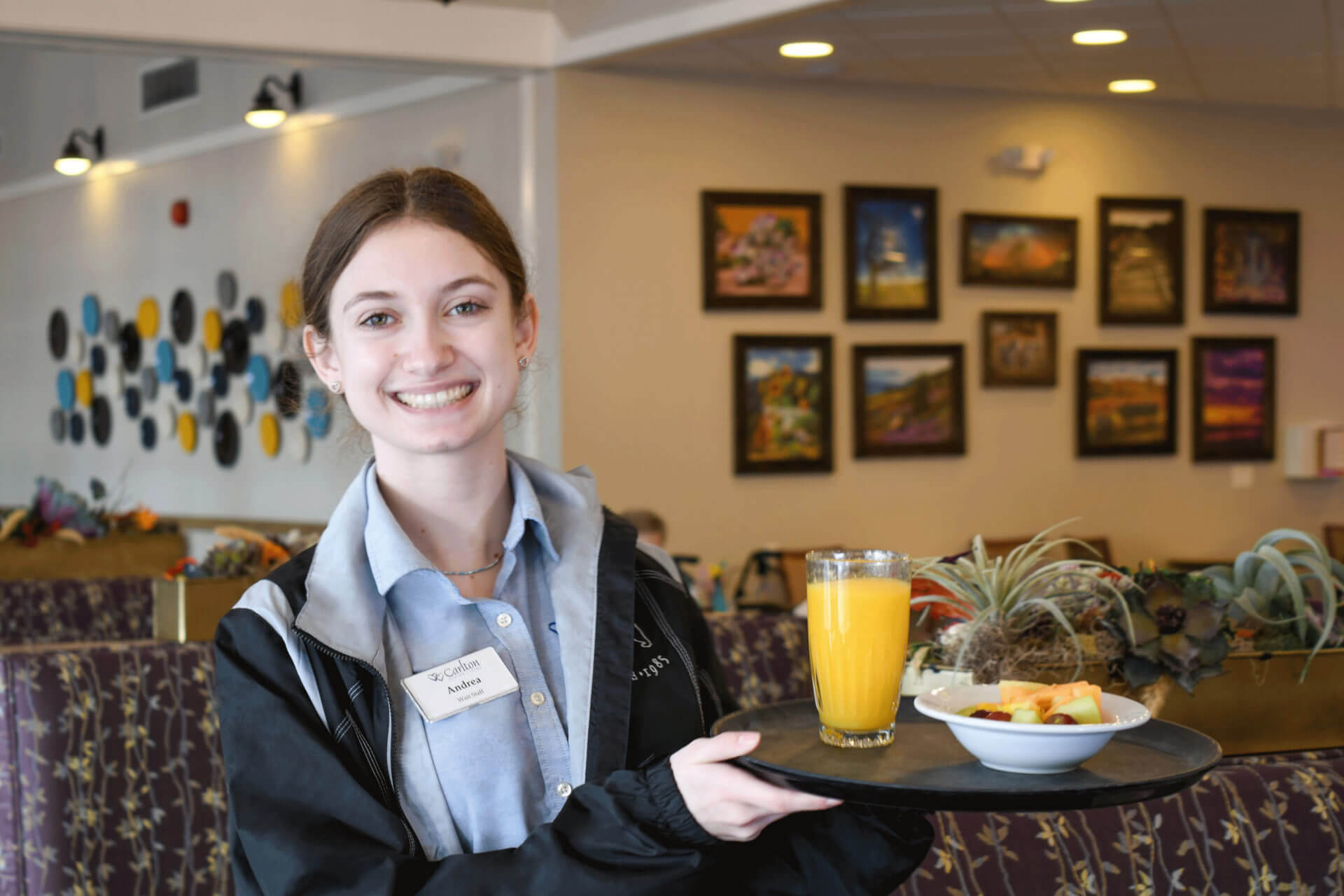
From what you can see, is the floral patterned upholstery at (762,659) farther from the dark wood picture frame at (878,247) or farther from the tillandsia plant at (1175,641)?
the dark wood picture frame at (878,247)

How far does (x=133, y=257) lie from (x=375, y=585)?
8.37m

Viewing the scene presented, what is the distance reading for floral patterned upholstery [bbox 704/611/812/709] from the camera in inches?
137

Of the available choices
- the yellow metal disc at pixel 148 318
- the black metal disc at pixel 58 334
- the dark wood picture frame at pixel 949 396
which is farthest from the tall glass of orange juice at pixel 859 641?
the black metal disc at pixel 58 334

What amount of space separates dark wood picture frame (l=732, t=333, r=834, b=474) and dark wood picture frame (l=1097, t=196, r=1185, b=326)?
4.82 ft

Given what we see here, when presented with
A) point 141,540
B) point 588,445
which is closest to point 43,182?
point 141,540

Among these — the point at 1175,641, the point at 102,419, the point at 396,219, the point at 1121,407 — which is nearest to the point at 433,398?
the point at 396,219

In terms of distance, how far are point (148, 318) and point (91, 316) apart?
0.85m

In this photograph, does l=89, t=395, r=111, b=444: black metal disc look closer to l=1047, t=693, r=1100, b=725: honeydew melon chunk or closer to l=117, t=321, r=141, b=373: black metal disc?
l=117, t=321, r=141, b=373: black metal disc

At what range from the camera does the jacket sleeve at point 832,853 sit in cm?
144

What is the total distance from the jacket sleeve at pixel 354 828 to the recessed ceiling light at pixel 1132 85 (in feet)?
19.2

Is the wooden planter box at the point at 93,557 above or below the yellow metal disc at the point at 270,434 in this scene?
below

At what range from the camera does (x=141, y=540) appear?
6543 millimetres

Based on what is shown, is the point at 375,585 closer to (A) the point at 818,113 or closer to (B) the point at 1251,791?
(B) the point at 1251,791

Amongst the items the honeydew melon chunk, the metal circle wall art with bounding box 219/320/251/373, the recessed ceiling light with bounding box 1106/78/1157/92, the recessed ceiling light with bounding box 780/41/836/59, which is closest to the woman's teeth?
the honeydew melon chunk
